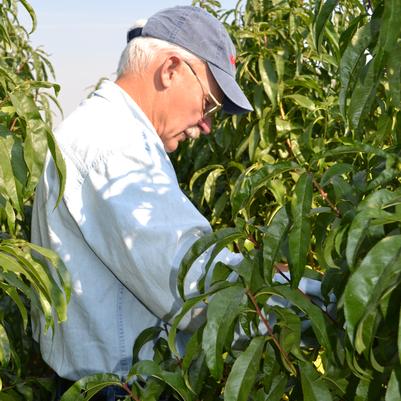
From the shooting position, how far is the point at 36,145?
58.7 inches

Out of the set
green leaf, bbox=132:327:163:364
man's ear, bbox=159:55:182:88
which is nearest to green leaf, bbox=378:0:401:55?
green leaf, bbox=132:327:163:364

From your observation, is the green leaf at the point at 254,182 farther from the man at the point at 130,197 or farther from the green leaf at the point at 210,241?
the man at the point at 130,197

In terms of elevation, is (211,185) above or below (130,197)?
below

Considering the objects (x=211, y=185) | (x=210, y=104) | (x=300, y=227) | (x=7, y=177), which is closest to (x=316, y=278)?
(x=300, y=227)

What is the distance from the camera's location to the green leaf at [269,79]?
3.37 meters

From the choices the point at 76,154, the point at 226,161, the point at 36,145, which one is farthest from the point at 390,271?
the point at 226,161

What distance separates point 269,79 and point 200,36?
3.66 feet

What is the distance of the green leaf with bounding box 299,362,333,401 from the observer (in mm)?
1323

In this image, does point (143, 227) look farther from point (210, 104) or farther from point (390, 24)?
point (390, 24)

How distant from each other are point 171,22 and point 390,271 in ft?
4.83

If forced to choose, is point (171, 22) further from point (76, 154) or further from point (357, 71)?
point (357, 71)

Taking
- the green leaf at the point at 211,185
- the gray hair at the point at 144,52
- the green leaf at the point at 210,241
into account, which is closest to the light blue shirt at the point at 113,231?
the gray hair at the point at 144,52

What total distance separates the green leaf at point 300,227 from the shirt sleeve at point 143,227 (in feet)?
1.47

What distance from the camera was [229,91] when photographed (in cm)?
242
